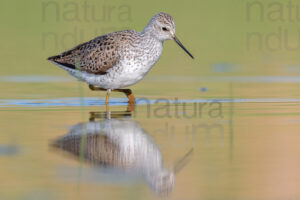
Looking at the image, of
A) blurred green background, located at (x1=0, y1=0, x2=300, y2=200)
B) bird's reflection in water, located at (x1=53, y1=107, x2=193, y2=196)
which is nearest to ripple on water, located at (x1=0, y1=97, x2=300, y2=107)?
blurred green background, located at (x1=0, y1=0, x2=300, y2=200)

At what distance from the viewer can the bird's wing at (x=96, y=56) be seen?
13.0 metres

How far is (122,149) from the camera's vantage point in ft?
29.4

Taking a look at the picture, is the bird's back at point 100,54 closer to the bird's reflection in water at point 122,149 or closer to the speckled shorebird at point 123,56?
the speckled shorebird at point 123,56

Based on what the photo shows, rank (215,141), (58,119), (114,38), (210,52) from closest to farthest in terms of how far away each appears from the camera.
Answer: (215,141), (58,119), (114,38), (210,52)

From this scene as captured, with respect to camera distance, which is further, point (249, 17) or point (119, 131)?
point (249, 17)

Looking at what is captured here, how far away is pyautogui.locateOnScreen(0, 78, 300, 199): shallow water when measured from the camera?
730 cm

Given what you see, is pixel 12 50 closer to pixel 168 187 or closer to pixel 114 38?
pixel 114 38

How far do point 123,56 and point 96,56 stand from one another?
2.68ft

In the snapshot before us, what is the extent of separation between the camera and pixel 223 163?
8297mm

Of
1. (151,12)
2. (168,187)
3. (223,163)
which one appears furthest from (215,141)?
(151,12)

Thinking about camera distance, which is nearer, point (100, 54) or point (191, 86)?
point (100, 54)

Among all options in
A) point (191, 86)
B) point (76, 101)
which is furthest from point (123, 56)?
point (191, 86)

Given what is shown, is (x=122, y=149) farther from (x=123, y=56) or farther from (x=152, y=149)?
(x=123, y=56)

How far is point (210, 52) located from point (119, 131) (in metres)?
10.1
